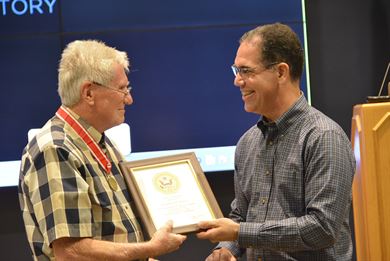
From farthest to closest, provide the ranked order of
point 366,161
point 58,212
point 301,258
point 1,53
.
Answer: point 1,53, point 366,161, point 301,258, point 58,212

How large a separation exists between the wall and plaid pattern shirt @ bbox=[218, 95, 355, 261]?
2167 millimetres

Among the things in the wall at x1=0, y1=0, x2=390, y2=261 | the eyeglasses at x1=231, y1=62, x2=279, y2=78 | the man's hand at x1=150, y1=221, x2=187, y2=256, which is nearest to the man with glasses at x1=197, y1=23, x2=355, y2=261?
the eyeglasses at x1=231, y1=62, x2=279, y2=78

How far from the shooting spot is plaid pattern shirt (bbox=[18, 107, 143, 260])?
237 cm

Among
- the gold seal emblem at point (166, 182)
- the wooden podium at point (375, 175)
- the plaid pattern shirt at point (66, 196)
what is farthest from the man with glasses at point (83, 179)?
the wooden podium at point (375, 175)

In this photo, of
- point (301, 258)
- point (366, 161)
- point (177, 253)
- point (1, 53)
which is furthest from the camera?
point (177, 253)

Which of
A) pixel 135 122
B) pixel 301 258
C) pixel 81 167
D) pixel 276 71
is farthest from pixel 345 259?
pixel 135 122

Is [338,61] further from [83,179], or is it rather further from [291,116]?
[83,179]

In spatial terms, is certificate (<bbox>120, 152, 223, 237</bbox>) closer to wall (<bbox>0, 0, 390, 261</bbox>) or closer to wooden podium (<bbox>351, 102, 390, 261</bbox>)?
wooden podium (<bbox>351, 102, 390, 261</bbox>)

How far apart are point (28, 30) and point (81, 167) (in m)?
2.46

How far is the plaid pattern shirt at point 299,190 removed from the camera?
242 centimetres

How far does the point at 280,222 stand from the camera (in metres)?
2.46

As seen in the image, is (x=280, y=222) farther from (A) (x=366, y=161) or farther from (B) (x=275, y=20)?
(B) (x=275, y=20)

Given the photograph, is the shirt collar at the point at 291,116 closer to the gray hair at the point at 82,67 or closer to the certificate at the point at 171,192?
the certificate at the point at 171,192

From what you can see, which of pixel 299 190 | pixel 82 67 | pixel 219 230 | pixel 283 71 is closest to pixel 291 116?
pixel 283 71
